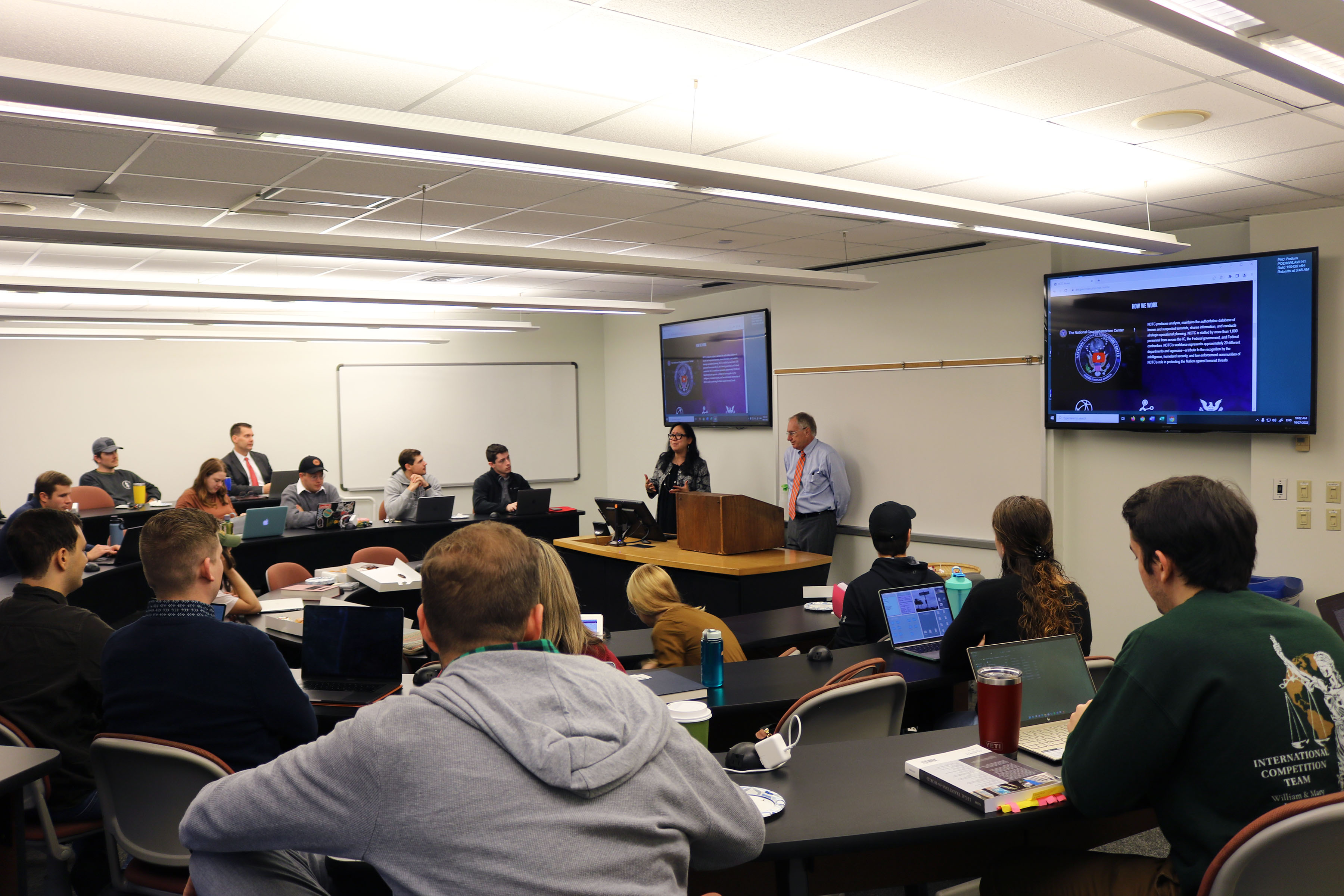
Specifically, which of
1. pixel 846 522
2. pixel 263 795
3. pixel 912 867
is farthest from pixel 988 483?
pixel 263 795

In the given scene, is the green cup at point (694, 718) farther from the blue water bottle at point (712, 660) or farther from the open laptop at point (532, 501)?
the open laptop at point (532, 501)

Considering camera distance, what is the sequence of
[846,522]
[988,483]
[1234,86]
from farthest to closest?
[846,522] → [988,483] → [1234,86]

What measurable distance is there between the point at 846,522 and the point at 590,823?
6597mm

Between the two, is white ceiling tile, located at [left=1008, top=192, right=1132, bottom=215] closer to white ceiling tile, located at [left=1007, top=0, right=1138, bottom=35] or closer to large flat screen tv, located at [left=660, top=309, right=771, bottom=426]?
white ceiling tile, located at [left=1007, top=0, right=1138, bottom=35]

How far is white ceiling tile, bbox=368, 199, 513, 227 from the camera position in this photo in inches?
191

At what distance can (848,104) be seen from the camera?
330cm

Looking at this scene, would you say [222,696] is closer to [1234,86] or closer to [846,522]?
[1234,86]

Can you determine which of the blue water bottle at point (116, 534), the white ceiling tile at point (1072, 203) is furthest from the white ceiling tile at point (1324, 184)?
the blue water bottle at point (116, 534)

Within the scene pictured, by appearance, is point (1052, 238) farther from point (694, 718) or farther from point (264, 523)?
point (264, 523)

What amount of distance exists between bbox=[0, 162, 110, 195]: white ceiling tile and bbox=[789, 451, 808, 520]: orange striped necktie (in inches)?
203

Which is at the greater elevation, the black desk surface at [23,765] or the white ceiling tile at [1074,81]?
the white ceiling tile at [1074,81]

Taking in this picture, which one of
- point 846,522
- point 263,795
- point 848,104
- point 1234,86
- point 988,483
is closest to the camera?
point 263,795

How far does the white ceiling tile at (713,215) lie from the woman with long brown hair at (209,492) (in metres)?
3.39

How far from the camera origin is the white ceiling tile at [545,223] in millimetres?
5156
